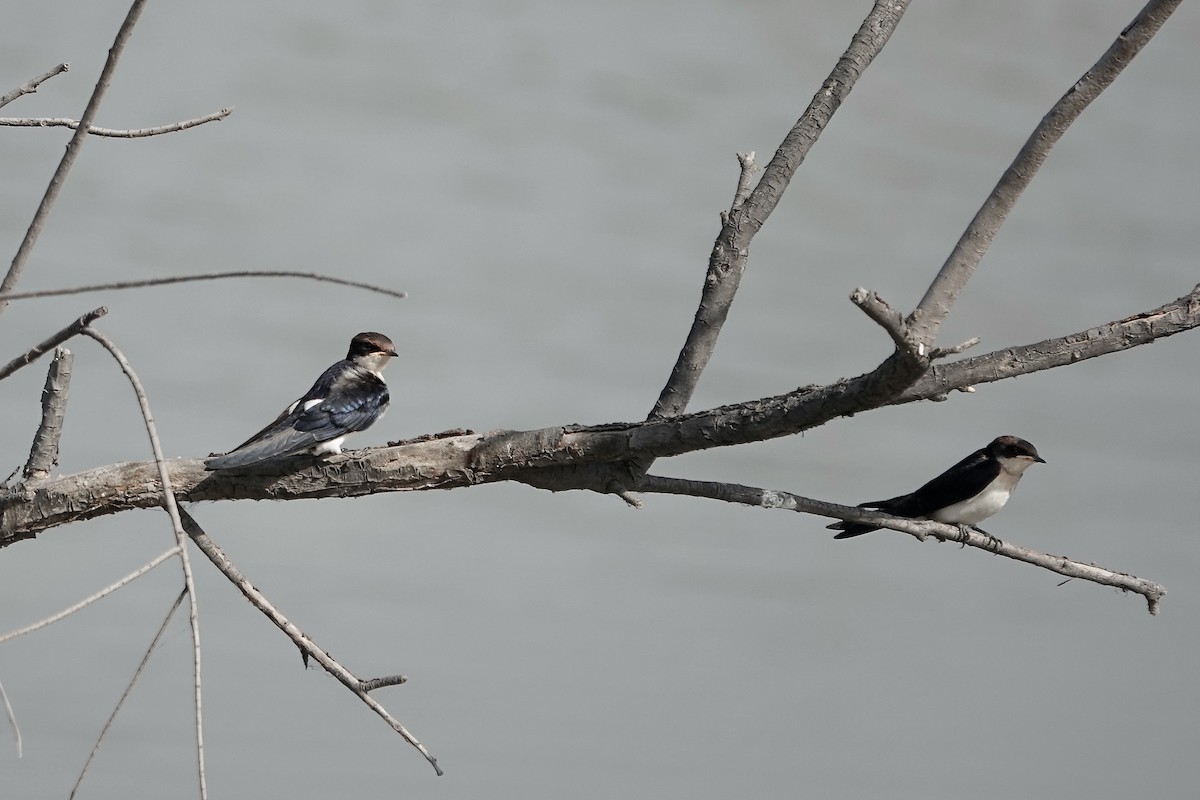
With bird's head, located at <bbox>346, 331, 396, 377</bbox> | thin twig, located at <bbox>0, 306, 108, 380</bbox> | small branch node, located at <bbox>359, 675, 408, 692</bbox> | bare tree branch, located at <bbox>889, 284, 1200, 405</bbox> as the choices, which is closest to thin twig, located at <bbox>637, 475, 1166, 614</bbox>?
bare tree branch, located at <bbox>889, 284, 1200, 405</bbox>

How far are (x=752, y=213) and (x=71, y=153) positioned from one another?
35.1 inches

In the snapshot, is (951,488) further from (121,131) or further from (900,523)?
(121,131)

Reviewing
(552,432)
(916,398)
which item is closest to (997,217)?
(916,398)

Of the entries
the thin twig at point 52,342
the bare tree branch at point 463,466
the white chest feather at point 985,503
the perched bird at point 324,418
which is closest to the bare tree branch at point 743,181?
the bare tree branch at point 463,466

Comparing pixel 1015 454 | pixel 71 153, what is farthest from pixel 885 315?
pixel 1015 454

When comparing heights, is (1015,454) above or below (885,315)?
above

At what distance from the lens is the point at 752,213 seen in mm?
1692

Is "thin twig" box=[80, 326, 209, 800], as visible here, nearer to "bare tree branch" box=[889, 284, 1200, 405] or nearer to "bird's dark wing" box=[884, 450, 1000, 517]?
"bare tree branch" box=[889, 284, 1200, 405]

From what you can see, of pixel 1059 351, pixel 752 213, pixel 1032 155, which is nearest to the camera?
pixel 1032 155

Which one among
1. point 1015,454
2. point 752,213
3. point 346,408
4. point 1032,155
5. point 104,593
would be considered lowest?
point 104,593

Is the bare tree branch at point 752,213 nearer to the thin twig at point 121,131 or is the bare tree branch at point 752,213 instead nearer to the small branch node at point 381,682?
the small branch node at point 381,682

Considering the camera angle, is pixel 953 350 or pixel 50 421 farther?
pixel 50 421

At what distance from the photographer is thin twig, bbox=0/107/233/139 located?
1580 mm

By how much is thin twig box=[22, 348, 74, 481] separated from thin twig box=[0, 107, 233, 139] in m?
0.30
